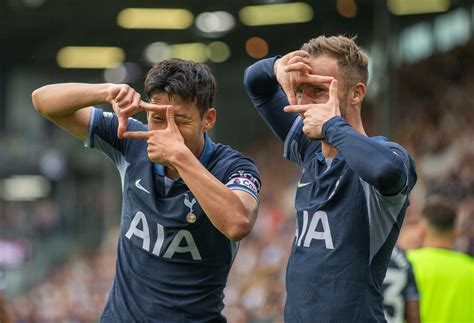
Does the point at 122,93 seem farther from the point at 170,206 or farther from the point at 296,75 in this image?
the point at 296,75

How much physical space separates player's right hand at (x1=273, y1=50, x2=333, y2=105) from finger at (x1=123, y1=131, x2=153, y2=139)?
602 millimetres

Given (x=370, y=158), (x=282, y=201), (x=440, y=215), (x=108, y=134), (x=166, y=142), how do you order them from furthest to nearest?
(x=282, y=201) → (x=440, y=215) → (x=108, y=134) → (x=166, y=142) → (x=370, y=158)

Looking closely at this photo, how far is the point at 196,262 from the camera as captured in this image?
4496 mm

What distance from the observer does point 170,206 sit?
4.54 m

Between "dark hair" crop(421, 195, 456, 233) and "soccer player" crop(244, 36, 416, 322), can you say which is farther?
"dark hair" crop(421, 195, 456, 233)

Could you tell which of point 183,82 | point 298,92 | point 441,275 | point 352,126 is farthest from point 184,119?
point 441,275

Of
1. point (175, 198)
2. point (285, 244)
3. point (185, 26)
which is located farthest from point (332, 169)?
point (185, 26)

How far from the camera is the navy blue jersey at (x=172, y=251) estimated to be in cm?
448

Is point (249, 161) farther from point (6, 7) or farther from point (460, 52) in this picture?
point (6, 7)

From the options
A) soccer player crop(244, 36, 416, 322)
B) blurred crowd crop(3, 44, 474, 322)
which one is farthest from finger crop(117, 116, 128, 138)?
blurred crowd crop(3, 44, 474, 322)

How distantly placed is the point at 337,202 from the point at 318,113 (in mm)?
386

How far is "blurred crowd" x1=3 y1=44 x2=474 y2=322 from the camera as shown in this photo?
1514 cm

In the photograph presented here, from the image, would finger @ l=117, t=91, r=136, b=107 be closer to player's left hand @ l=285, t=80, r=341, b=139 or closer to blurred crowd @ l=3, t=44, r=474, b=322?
player's left hand @ l=285, t=80, r=341, b=139

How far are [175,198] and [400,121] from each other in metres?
16.6
